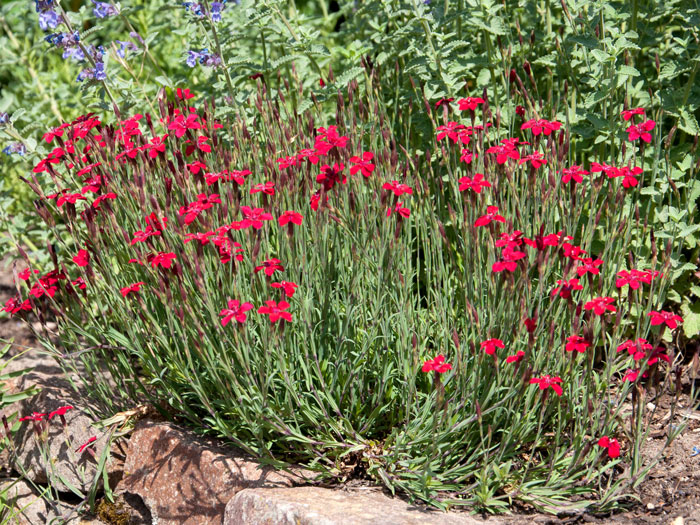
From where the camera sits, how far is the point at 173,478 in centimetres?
277

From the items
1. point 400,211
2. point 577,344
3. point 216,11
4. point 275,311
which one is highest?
point 216,11

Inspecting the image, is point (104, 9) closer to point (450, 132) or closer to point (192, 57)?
point (192, 57)

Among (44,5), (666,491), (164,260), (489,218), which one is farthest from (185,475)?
(44,5)

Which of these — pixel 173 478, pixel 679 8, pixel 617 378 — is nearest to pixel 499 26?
pixel 679 8

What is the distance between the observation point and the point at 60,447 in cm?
309

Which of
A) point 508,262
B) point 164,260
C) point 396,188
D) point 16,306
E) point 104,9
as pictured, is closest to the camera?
point 508,262

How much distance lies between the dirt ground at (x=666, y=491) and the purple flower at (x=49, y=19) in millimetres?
2897

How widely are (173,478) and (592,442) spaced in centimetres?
160

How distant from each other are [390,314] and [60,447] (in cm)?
161

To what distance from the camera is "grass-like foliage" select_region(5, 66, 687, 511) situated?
7.50 ft

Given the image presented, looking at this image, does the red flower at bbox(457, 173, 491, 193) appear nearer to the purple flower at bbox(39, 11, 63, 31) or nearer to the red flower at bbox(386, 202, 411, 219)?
the red flower at bbox(386, 202, 411, 219)

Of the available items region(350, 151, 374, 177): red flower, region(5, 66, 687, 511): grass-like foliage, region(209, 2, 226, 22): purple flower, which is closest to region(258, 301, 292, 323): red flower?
region(5, 66, 687, 511): grass-like foliage

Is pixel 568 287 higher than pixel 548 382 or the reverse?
higher

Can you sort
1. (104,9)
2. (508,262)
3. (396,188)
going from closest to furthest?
(508,262), (396,188), (104,9)
